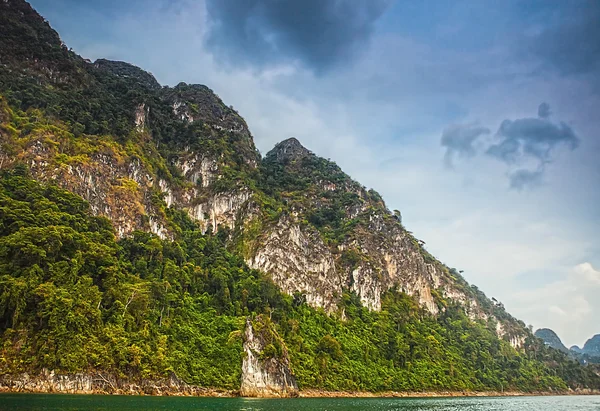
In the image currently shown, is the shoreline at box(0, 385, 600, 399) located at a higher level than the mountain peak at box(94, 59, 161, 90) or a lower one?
lower

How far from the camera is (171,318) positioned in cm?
7238

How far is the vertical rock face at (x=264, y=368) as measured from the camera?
7069 cm

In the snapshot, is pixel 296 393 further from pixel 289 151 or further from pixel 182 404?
pixel 289 151

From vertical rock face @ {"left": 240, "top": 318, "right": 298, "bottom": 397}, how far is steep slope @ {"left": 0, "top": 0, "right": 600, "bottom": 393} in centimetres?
28

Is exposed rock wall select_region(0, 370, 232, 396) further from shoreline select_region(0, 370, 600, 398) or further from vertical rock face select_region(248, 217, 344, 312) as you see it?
vertical rock face select_region(248, 217, 344, 312)

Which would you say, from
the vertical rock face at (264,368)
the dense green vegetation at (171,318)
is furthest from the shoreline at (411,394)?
the vertical rock face at (264,368)

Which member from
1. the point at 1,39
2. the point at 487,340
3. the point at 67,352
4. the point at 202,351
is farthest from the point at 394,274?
the point at 1,39

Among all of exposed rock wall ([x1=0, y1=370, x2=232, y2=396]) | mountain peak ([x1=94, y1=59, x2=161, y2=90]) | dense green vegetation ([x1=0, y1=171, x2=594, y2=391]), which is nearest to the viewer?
exposed rock wall ([x1=0, y1=370, x2=232, y2=396])

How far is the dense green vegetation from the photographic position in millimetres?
52625

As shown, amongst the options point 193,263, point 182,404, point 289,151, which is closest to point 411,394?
point 193,263

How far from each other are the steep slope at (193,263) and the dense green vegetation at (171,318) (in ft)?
0.87

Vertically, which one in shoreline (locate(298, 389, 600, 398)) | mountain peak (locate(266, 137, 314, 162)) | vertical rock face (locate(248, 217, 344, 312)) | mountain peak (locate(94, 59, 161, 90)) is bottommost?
shoreline (locate(298, 389, 600, 398))

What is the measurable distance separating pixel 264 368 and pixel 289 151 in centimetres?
12415

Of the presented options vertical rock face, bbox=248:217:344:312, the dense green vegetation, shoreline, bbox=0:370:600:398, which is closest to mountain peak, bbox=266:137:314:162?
vertical rock face, bbox=248:217:344:312
